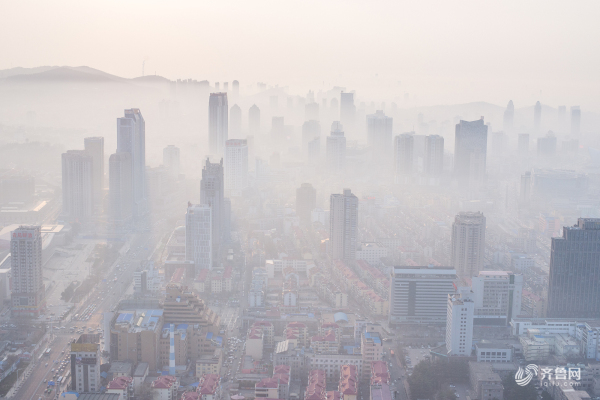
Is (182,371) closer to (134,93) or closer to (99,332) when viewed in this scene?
(99,332)

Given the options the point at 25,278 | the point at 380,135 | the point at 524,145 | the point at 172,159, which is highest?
the point at 380,135

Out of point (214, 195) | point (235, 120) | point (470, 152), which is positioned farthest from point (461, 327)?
point (235, 120)

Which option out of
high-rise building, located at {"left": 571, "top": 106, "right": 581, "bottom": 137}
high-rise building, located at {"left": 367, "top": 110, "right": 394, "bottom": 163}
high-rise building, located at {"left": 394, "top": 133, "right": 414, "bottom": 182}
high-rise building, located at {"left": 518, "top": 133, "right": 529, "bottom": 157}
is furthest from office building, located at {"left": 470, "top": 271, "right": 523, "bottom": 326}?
high-rise building, located at {"left": 518, "top": 133, "right": 529, "bottom": 157}

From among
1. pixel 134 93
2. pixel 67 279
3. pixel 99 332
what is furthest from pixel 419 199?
pixel 99 332

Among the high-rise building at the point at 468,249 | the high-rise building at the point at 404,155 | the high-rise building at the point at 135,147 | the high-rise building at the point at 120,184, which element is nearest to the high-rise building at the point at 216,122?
the high-rise building at the point at 135,147

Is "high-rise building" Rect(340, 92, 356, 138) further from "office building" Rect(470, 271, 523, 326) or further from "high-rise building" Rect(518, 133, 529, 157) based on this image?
"office building" Rect(470, 271, 523, 326)

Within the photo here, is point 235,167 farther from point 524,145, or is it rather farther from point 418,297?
point 524,145
